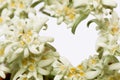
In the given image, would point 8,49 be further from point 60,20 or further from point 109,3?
point 109,3

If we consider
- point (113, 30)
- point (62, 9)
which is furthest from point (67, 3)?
point (113, 30)

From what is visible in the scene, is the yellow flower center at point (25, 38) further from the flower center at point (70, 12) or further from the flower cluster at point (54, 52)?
the flower center at point (70, 12)

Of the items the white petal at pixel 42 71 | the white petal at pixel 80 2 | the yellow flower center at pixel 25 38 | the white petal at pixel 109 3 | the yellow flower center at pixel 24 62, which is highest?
the white petal at pixel 80 2

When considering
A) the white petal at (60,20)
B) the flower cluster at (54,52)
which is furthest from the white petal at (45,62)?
the white petal at (60,20)

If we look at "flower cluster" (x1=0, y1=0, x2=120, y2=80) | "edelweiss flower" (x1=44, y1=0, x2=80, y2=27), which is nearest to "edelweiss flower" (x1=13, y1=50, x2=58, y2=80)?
"flower cluster" (x1=0, y1=0, x2=120, y2=80)

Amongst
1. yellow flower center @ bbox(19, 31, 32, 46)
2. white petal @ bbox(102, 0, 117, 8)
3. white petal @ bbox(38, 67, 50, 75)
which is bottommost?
white petal @ bbox(38, 67, 50, 75)

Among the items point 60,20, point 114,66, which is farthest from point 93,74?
point 60,20

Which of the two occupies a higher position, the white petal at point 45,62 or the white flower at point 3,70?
the white petal at point 45,62

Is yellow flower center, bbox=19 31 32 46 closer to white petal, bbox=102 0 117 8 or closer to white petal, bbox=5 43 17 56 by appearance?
white petal, bbox=5 43 17 56
